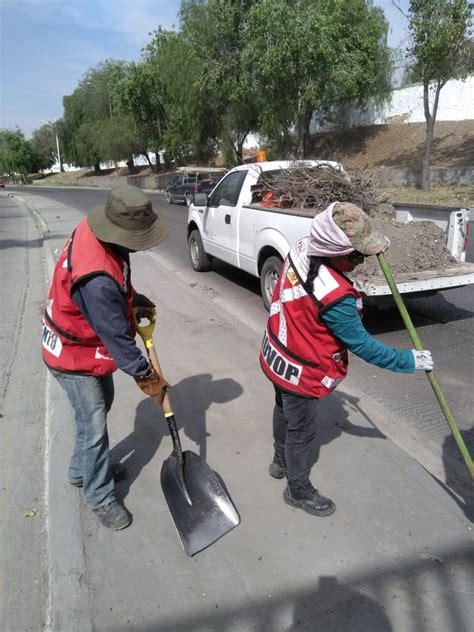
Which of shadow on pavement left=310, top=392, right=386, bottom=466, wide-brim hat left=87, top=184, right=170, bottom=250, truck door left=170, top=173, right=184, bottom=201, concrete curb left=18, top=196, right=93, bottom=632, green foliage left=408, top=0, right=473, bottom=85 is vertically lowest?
concrete curb left=18, top=196, right=93, bottom=632

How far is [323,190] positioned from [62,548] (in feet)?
16.4

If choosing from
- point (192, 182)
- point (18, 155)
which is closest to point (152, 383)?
point (192, 182)

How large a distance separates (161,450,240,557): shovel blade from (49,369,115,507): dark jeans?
1.07 ft

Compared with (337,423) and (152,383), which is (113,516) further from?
(337,423)

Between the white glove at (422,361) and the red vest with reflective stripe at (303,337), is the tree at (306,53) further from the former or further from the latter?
the white glove at (422,361)

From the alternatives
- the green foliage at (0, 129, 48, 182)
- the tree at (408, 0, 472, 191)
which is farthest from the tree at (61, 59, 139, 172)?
the tree at (408, 0, 472, 191)

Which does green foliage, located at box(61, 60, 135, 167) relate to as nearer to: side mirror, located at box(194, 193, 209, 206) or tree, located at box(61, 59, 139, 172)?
tree, located at box(61, 59, 139, 172)

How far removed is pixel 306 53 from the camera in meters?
20.5

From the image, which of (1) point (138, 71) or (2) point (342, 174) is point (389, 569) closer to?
(2) point (342, 174)

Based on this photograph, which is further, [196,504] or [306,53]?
[306,53]

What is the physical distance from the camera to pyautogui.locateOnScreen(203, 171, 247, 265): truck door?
23.9 feet

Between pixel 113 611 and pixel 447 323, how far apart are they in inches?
192

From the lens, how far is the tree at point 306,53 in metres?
20.2

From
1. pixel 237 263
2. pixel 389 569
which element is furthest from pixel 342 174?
pixel 389 569
